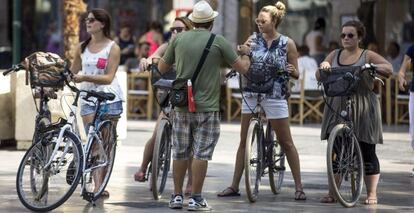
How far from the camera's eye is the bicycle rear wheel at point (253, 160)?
10.3 m

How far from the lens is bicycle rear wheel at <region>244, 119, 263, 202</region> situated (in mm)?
10297

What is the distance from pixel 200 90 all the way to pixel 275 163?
1670mm

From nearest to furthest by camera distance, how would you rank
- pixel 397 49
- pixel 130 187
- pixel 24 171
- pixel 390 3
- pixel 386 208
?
pixel 24 171
pixel 386 208
pixel 130 187
pixel 397 49
pixel 390 3

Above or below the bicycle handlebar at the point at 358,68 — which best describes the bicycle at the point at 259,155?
below

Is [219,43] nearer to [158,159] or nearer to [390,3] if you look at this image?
[158,159]

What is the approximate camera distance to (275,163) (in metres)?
11.1

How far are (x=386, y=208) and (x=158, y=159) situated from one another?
6.79 ft

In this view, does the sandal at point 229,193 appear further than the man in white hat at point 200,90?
Yes

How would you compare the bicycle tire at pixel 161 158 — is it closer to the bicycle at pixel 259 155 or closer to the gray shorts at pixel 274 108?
the bicycle at pixel 259 155

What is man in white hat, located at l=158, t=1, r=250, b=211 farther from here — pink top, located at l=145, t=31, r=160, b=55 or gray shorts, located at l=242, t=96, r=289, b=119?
pink top, located at l=145, t=31, r=160, b=55

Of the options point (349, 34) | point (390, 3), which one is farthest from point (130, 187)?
point (390, 3)

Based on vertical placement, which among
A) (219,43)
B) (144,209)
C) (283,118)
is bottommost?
(144,209)

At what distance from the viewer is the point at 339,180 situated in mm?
10352

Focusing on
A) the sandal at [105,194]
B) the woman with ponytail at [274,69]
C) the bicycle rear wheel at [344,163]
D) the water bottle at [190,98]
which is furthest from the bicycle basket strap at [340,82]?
the sandal at [105,194]
